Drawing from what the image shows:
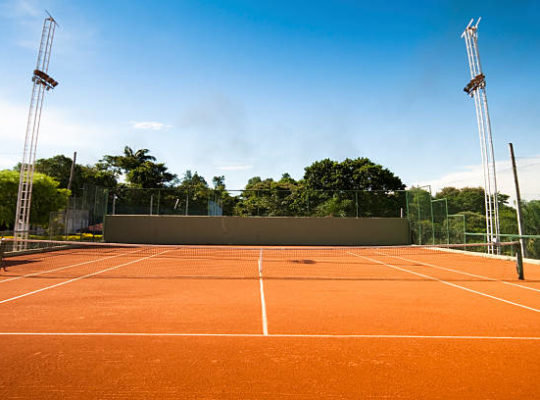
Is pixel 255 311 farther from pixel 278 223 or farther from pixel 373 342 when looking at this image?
pixel 278 223

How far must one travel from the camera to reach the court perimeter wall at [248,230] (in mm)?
23219

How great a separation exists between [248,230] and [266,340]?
18985mm

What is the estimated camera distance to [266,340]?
444cm

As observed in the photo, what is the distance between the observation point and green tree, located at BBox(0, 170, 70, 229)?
20.1 meters

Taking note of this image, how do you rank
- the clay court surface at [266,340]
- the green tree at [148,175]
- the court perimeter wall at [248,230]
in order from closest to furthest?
the clay court surface at [266,340]
the court perimeter wall at [248,230]
the green tree at [148,175]

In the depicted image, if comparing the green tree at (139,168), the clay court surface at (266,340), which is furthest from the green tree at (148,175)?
the clay court surface at (266,340)

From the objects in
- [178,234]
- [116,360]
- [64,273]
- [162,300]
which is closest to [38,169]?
[178,234]

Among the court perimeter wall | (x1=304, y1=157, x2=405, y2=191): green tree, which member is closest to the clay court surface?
the court perimeter wall

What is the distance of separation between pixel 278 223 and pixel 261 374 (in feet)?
65.4

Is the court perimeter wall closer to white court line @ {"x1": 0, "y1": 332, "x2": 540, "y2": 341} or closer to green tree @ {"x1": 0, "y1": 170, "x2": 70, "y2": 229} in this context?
green tree @ {"x1": 0, "y1": 170, "x2": 70, "y2": 229}

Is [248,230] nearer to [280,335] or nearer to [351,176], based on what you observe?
[280,335]

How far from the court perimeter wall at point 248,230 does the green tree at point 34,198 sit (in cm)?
371

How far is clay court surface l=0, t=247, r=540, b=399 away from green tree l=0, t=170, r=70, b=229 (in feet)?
47.6

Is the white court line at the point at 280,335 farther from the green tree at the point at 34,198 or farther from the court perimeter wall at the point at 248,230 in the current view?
→ the green tree at the point at 34,198
